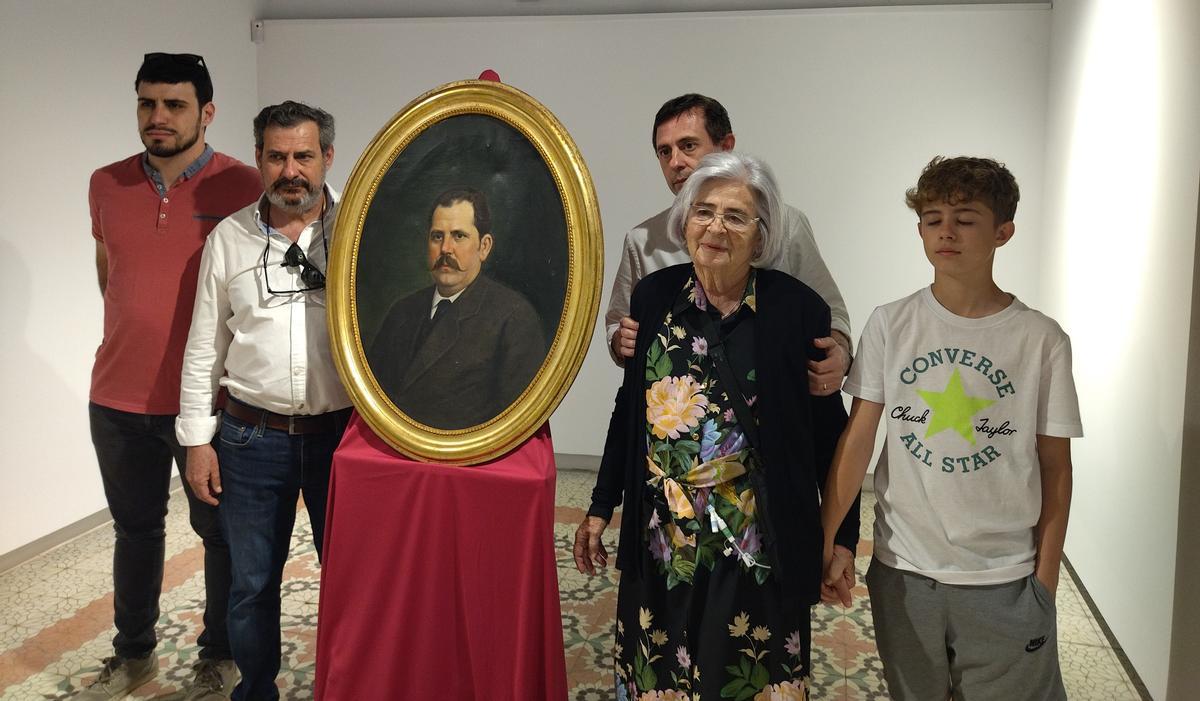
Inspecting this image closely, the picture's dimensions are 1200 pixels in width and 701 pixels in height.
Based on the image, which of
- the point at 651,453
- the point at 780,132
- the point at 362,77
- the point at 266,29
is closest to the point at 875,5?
the point at 780,132

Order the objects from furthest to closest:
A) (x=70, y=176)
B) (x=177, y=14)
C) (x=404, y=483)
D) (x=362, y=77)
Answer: (x=362, y=77)
(x=177, y=14)
(x=70, y=176)
(x=404, y=483)

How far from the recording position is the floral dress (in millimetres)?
1616

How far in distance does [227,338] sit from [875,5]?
3752 millimetres

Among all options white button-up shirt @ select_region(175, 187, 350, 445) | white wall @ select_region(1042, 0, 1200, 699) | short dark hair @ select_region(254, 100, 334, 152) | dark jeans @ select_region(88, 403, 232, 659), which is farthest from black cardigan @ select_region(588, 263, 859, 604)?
dark jeans @ select_region(88, 403, 232, 659)

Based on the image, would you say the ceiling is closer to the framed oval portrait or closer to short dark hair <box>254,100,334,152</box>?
short dark hair <box>254,100,334,152</box>

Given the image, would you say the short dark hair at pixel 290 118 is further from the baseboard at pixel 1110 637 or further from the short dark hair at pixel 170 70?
the baseboard at pixel 1110 637

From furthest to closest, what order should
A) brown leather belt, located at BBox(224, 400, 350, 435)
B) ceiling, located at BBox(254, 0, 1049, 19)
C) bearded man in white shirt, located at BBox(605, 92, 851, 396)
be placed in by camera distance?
1. ceiling, located at BBox(254, 0, 1049, 19)
2. brown leather belt, located at BBox(224, 400, 350, 435)
3. bearded man in white shirt, located at BBox(605, 92, 851, 396)

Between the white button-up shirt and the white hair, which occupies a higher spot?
the white hair

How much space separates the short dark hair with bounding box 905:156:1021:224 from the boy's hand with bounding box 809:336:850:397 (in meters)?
0.28

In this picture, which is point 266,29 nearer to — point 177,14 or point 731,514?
point 177,14

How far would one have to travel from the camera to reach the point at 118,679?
259 cm

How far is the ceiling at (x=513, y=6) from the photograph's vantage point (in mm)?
4637

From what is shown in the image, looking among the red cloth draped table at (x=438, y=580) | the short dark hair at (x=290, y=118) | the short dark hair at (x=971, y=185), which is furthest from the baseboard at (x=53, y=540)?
the short dark hair at (x=971, y=185)

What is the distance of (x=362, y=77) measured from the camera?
5.12 meters
